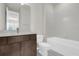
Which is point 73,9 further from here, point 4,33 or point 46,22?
point 4,33

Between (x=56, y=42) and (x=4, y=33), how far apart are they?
927 mm

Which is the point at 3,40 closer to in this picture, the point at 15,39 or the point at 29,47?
the point at 15,39

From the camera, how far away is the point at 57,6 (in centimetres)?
181

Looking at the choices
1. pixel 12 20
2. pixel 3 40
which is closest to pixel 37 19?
pixel 12 20

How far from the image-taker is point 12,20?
5.87ft

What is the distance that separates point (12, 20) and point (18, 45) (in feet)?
1.46

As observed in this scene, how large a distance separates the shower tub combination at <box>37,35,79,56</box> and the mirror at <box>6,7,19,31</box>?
2.09ft

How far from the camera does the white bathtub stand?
74.0 inches

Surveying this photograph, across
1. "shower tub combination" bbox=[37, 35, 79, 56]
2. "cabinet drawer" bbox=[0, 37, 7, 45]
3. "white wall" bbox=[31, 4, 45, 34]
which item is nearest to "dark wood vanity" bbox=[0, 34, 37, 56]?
"cabinet drawer" bbox=[0, 37, 7, 45]

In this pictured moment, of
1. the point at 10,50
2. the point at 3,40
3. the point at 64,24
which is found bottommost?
the point at 10,50

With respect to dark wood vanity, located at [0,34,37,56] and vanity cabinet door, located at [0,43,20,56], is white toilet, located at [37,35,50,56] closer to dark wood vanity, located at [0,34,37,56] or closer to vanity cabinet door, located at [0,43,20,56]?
dark wood vanity, located at [0,34,37,56]

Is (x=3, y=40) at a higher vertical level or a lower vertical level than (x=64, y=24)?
lower

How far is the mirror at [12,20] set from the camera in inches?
69.4

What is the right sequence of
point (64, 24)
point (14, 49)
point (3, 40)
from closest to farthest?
point (3, 40) < point (14, 49) < point (64, 24)
